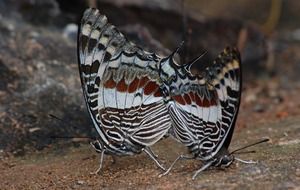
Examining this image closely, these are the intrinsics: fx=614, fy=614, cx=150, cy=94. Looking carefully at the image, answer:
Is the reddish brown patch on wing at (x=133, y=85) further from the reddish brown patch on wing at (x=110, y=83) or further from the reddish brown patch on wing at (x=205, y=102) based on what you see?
the reddish brown patch on wing at (x=205, y=102)

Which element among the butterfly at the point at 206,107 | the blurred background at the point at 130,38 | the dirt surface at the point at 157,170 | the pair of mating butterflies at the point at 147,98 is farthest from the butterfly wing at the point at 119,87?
the blurred background at the point at 130,38

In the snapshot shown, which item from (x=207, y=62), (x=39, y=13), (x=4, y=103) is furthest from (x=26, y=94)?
(x=207, y=62)

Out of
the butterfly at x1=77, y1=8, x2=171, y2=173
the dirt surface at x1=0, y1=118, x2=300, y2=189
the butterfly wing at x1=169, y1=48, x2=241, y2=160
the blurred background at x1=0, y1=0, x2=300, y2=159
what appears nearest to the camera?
the dirt surface at x1=0, y1=118, x2=300, y2=189

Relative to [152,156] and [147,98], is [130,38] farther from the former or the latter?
[152,156]

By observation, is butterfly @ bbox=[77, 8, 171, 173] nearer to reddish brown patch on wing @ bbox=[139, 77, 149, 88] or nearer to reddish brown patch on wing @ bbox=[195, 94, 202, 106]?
reddish brown patch on wing @ bbox=[139, 77, 149, 88]

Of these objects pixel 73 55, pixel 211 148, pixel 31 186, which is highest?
pixel 73 55

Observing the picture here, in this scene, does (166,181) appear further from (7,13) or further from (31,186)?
(7,13)

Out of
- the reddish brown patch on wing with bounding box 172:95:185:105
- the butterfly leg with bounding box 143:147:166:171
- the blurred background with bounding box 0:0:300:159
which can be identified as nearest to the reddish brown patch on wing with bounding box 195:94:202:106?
the reddish brown patch on wing with bounding box 172:95:185:105

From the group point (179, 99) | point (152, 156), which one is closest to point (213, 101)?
point (179, 99)
